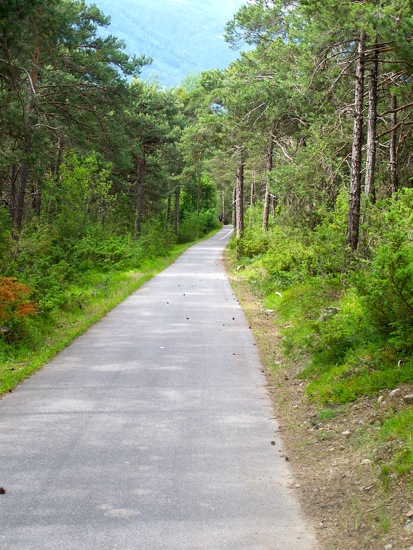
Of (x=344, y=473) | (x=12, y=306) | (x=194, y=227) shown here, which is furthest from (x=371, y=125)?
(x=194, y=227)

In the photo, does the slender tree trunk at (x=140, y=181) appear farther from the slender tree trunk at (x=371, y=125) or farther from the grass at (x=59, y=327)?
the slender tree trunk at (x=371, y=125)

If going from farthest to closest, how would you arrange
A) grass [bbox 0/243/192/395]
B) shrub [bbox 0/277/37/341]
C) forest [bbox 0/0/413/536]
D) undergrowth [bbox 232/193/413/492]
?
shrub [bbox 0/277/37/341] → grass [bbox 0/243/192/395] → forest [bbox 0/0/413/536] → undergrowth [bbox 232/193/413/492]

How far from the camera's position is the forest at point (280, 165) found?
348 inches

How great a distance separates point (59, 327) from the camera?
13.2 m

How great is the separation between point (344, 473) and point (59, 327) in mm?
8837

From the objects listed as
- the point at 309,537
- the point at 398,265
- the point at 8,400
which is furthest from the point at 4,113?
the point at 309,537

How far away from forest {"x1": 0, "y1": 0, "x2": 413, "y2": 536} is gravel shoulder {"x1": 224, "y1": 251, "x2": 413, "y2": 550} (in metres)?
0.27

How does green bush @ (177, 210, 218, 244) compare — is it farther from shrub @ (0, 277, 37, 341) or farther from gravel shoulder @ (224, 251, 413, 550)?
gravel shoulder @ (224, 251, 413, 550)

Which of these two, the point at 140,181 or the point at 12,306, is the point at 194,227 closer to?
the point at 140,181

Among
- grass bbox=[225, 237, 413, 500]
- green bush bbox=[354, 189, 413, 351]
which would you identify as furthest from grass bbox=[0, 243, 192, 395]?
green bush bbox=[354, 189, 413, 351]

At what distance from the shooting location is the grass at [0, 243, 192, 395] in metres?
9.52

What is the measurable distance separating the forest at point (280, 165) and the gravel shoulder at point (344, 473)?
10.7 inches

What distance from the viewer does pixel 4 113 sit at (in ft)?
48.1

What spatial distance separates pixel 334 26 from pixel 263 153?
1950 centimetres
